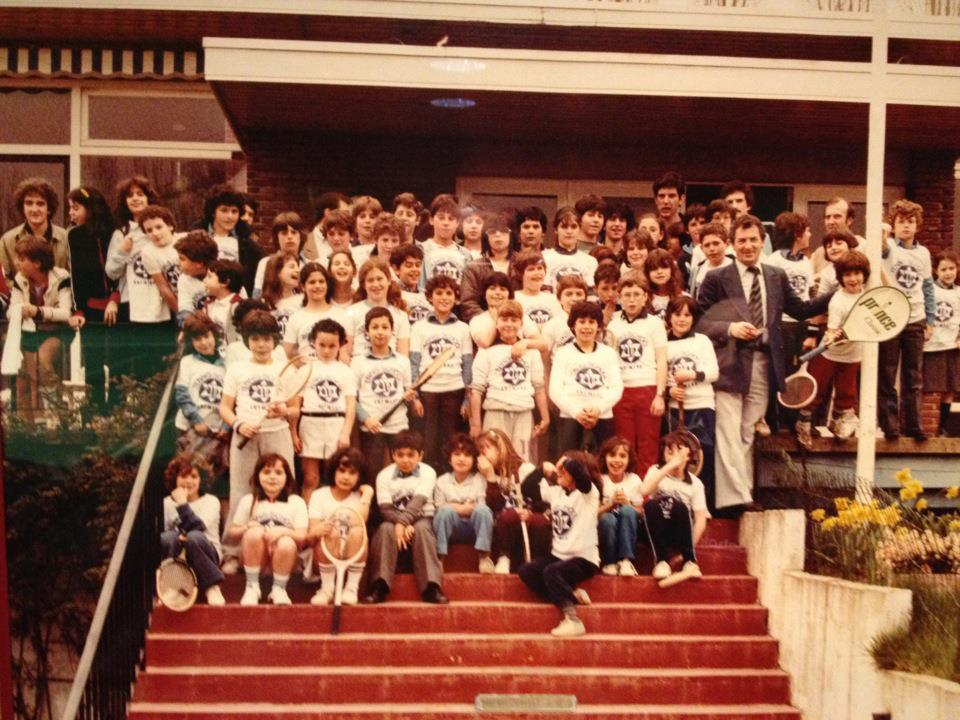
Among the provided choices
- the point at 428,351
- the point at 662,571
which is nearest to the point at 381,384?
the point at 428,351

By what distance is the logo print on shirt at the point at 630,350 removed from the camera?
9.14 meters

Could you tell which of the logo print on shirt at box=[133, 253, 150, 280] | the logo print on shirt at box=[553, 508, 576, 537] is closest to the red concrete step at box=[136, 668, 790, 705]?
the logo print on shirt at box=[553, 508, 576, 537]

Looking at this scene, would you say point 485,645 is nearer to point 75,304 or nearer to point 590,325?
point 590,325

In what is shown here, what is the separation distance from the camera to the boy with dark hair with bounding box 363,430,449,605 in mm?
8562

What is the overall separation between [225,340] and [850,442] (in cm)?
459

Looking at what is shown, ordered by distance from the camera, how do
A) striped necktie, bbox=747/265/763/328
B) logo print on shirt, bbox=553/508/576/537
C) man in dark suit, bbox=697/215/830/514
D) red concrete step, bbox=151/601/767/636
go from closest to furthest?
red concrete step, bbox=151/601/767/636 → logo print on shirt, bbox=553/508/576/537 → man in dark suit, bbox=697/215/830/514 → striped necktie, bbox=747/265/763/328

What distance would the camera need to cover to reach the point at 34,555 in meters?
9.95

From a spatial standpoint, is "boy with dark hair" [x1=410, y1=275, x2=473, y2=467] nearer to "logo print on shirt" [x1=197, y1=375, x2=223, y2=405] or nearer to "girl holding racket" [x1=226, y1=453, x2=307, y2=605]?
"girl holding racket" [x1=226, y1=453, x2=307, y2=605]

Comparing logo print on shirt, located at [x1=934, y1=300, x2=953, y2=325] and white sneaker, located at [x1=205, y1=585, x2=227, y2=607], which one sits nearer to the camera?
white sneaker, located at [x1=205, y1=585, x2=227, y2=607]

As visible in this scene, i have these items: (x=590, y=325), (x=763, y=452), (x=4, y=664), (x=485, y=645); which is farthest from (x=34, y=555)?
(x=763, y=452)

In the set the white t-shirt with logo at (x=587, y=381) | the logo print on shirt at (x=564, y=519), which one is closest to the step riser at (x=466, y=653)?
the logo print on shirt at (x=564, y=519)

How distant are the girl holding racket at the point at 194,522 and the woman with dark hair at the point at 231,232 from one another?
169cm

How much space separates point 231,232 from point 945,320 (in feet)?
18.2

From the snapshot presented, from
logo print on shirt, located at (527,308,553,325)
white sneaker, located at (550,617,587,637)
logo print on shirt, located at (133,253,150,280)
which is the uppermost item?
logo print on shirt, located at (133,253,150,280)
